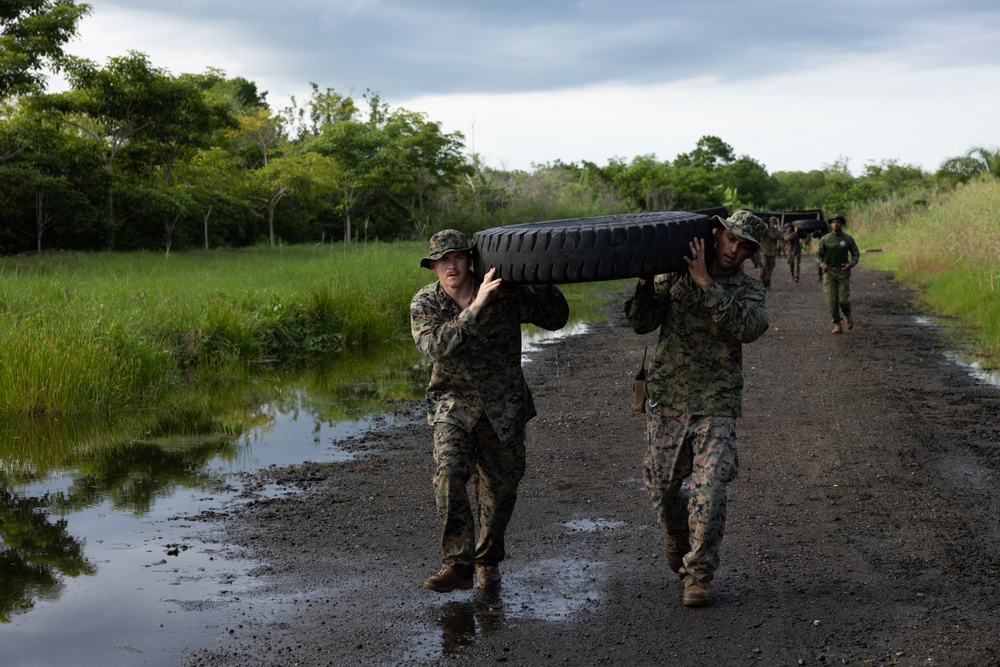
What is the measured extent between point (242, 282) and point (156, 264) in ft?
24.3

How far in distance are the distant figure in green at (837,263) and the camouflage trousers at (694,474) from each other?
12.0m

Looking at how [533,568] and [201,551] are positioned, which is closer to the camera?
[533,568]

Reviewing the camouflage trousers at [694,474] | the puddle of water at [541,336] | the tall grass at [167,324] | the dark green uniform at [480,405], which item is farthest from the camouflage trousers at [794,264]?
the dark green uniform at [480,405]

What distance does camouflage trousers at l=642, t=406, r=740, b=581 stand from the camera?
4.95 m

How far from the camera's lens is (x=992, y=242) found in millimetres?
21172

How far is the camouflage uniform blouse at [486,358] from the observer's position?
5145mm

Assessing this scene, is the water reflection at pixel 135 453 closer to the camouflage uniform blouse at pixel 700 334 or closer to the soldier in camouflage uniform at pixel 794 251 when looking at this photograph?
the camouflage uniform blouse at pixel 700 334

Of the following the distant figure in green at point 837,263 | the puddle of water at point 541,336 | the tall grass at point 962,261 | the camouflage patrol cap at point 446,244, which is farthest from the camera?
the tall grass at point 962,261

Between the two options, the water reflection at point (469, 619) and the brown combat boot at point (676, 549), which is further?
the brown combat boot at point (676, 549)

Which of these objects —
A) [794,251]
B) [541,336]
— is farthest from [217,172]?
[541,336]

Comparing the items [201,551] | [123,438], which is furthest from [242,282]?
[201,551]

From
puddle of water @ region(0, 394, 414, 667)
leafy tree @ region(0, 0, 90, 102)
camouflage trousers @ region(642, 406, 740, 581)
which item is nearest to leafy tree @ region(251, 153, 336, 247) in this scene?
leafy tree @ region(0, 0, 90, 102)

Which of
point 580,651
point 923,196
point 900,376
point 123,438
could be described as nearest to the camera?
point 580,651

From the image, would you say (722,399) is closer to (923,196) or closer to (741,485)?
(741,485)
